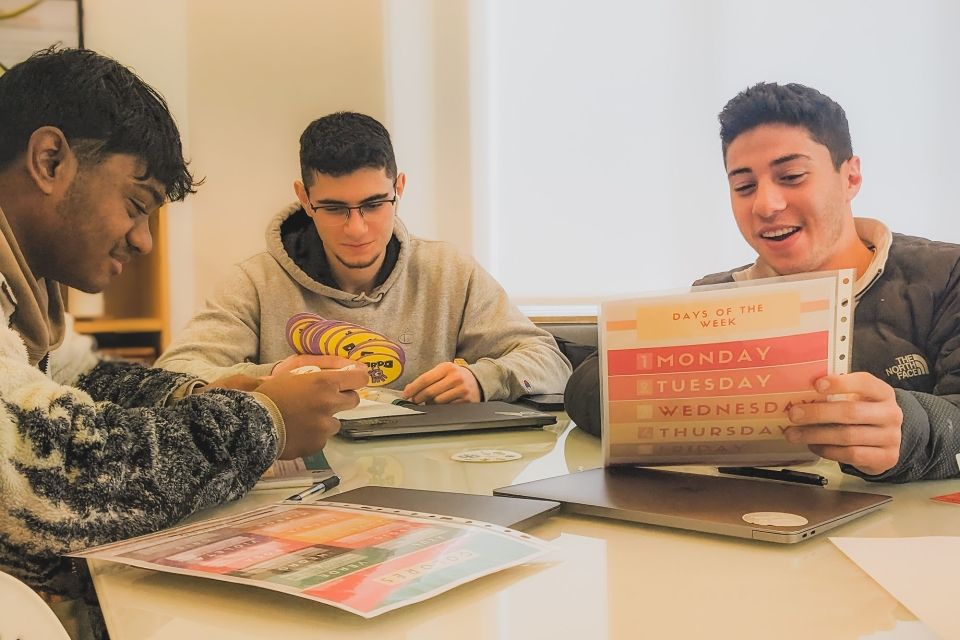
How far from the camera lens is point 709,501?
2.44ft

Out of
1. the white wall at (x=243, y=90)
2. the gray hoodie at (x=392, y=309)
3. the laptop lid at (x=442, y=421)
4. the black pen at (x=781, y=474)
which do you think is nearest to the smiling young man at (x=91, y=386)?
the laptop lid at (x=442, y=421)

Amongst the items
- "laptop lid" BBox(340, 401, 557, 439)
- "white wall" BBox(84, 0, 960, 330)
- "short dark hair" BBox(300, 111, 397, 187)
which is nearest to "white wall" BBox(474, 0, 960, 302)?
"white wall" BBox(84, 0, 960, 330)

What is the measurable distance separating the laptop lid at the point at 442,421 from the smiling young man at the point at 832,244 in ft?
0.26

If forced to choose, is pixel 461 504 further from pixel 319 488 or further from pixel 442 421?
pixel 442 421

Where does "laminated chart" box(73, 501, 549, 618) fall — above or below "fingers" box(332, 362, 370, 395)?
below

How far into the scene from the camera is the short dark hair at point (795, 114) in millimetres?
1354

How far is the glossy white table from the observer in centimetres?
50

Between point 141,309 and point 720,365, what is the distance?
239cm

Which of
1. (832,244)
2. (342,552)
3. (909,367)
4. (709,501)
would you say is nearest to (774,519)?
(709,501)

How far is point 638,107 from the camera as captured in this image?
2.80 metres

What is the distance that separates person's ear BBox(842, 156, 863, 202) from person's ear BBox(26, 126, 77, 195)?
44.8 inches

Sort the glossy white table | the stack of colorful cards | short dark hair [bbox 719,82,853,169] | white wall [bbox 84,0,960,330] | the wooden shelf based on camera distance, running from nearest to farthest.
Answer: the glossy white table → short dark hair [bbox 719,82,853,169] → the stack of colorful cards → the wooden shelf → white wall [bbox 84,0,960,330]

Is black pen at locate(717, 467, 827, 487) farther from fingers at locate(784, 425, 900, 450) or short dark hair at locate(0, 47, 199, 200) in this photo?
short dark hair at locate(0, 47, 199, 200)

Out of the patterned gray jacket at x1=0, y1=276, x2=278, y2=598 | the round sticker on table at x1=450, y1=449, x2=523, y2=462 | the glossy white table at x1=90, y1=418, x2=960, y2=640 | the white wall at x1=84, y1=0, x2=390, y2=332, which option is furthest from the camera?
the white wall at x1=84, y1=0, x2=390, y2=332
